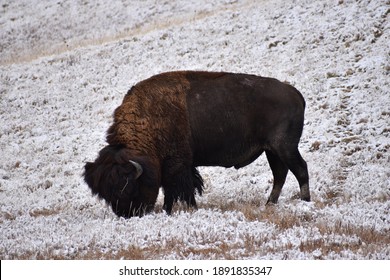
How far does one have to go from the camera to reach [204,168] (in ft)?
53.7

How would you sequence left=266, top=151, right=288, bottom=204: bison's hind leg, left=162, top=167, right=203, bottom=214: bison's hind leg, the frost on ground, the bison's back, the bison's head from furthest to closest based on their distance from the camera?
1. left=266, top=151, right=288, bottom=204: bison's hind leg
2. the bison's back
3. left=162, top=167, right=203, bottom=214: bison's hind leg
4. the bison's head
5. the frost on ground

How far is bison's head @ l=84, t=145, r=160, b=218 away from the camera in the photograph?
8.66 m

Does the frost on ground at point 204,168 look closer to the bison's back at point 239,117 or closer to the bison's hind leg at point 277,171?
the bison's hind leg at point 277,171

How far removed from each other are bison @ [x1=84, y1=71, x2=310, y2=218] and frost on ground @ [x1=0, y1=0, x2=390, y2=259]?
19.9 inches

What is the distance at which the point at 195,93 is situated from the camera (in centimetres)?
1023

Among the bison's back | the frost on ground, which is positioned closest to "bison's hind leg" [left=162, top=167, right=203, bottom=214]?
the frost on ground

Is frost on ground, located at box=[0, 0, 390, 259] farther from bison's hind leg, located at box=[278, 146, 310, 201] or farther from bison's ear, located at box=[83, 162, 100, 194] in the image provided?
bison's ear, located at box=[83, 162, 100, 194]

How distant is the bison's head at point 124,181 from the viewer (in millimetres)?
8664

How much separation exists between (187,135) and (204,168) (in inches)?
260

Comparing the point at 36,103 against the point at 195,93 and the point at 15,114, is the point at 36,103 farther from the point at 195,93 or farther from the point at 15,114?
the point at 195,93

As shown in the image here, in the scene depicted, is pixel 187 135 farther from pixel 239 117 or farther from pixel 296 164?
pixel 296 164

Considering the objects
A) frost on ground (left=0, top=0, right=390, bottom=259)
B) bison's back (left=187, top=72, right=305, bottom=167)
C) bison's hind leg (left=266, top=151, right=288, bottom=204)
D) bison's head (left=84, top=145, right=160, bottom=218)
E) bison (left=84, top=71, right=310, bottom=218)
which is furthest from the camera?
bison's hind leg (left=266, top=151, right=288, bottom=204)

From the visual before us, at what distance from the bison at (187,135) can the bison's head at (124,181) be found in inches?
0.6

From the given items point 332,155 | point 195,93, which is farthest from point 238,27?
point 195,93
